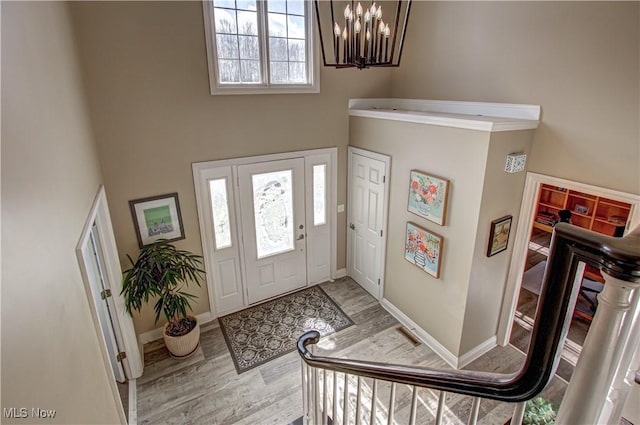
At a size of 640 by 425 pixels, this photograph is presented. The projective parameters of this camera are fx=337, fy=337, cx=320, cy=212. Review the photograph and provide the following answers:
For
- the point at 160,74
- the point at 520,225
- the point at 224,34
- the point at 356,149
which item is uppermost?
the point at 224,34

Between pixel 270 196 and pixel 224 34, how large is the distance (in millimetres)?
1976

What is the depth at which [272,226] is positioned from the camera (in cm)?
468

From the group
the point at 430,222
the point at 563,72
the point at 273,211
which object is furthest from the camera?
the point at 273,211

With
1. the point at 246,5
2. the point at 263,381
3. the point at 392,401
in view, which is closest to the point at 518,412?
the point at 392,401

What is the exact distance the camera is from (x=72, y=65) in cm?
268

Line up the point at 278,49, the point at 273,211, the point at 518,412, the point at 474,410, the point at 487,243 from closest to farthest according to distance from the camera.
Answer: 1. the point at 518,412
2. the point at 474,410
3. the point at 487,243
4. the point at 278,49
5. the point at 273,211

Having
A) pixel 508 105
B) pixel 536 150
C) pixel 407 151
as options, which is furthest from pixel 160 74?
pixel 536 150

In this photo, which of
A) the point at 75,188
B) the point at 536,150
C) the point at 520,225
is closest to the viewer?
the point at 75,188

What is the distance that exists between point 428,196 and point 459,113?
1.09 meters

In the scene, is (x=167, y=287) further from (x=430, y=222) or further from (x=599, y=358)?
(x=599, y=358)

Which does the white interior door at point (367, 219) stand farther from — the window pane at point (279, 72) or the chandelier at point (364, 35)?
the chandelier at point (364, 35)

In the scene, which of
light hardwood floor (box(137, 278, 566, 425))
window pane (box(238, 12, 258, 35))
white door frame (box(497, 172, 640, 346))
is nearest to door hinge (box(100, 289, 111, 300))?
light hardwood floor (box(137, 278, 566, 425))

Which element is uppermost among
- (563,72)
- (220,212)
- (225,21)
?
(225,21)

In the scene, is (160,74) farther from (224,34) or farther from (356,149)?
(356,149)
